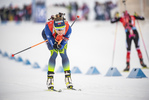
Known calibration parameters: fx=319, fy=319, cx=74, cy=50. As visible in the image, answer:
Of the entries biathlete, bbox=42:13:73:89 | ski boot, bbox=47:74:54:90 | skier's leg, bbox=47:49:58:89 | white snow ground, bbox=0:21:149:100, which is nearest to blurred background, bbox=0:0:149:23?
white snow ground, bbox=0:21:149:100

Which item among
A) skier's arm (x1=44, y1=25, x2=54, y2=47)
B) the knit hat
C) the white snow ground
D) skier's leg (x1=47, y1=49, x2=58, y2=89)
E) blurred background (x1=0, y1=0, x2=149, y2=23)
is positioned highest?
blurred background (x1=0, y1=0, x2=149, y2=23)

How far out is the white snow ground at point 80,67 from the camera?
19.0 ft

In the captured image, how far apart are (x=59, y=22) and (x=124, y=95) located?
6.48 ft

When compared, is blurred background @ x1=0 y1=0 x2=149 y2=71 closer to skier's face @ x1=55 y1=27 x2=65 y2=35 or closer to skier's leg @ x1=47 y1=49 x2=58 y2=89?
skier's face @ x1=55 y1=27 x2=65 y2=35

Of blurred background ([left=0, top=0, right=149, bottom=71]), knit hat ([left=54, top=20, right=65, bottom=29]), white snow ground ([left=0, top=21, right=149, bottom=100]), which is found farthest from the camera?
blurred background ([left=0, top=0, right=149, bottom=71])

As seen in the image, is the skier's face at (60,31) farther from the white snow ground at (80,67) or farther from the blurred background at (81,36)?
the white snow ground at (80,67)

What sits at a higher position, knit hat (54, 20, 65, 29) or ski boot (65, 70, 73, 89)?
knit hat (54, 20, 65, 29)

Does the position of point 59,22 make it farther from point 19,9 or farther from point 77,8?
point 19,9

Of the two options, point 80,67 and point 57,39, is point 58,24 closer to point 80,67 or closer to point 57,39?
point 57,39

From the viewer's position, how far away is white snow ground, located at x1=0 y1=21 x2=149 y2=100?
5789 millimetres

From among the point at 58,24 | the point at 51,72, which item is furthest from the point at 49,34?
the point at 51,72

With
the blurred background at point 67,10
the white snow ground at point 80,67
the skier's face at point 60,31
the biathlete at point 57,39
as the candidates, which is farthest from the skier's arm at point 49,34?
the blurred background at point 67,10

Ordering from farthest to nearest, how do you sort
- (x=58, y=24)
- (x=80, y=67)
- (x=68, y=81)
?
(x=80, y=67), (x=68, y=81), (x=58, y=24)

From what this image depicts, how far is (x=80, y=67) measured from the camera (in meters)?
12.2
